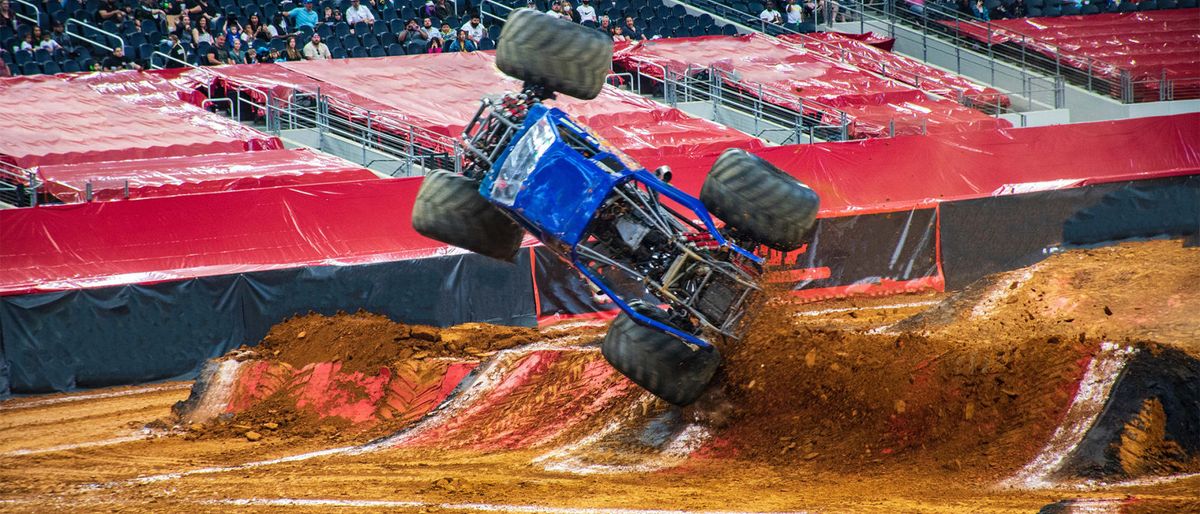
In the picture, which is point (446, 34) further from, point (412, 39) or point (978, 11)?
point (978, 11)

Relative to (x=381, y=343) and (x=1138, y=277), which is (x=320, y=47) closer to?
(x=381, y=343)

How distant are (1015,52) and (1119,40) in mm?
2946

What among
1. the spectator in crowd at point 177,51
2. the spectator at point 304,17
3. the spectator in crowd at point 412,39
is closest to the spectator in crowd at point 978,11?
the spectator in crowd at point 412,39

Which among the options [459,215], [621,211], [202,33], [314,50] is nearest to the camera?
[621,211]

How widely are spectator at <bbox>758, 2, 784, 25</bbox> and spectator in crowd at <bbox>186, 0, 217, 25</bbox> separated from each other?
13866 millimetres

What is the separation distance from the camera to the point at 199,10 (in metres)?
22.6

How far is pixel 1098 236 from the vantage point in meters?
16.9

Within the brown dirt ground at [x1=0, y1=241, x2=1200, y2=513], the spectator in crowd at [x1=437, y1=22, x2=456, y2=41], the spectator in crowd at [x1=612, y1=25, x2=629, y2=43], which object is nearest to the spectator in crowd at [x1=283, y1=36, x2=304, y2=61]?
the spectator in crowd at [x1=437, y1=22, x2=456, y2=41]

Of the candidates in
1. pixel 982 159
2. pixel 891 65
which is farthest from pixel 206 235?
pixel 891 65

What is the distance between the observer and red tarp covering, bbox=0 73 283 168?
18.5 metres

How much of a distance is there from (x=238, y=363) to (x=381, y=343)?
1.74 metres

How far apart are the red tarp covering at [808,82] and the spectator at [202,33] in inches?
349

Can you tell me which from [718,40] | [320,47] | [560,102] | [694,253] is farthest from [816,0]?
[694,253]

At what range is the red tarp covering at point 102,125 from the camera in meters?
18.5
